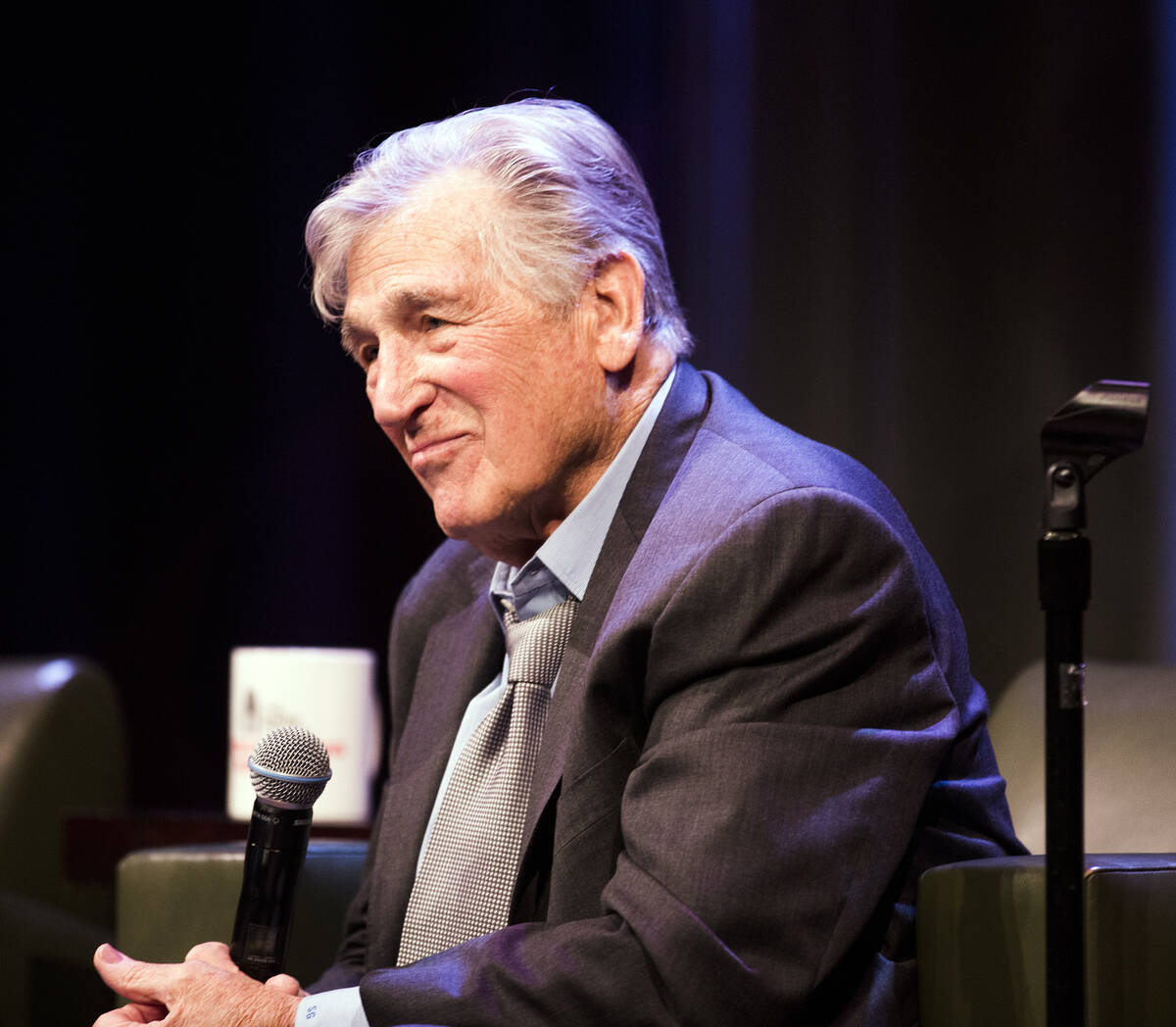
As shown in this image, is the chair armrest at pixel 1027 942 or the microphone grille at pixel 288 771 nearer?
the chair armrest at pixel 1027 942

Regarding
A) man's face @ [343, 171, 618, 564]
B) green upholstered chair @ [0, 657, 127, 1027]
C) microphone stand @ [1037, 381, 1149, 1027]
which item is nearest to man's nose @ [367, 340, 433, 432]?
man's face @ [343, 171, 618, 564]

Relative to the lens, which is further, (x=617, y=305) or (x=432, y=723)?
(x=432, y=723)

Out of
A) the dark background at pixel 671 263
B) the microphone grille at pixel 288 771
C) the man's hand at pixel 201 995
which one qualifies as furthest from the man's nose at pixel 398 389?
the dark background at pixel 671 263

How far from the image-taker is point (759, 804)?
1094mm

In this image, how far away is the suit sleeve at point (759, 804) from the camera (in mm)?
1071

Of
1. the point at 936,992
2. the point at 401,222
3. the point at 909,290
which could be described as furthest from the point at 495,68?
the point at 936,992

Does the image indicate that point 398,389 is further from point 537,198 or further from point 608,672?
point 608,672

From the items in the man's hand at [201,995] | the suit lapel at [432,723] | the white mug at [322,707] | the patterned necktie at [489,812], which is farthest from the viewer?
the white mug at [322,707]

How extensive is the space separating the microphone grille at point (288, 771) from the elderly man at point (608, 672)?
0.55 ft

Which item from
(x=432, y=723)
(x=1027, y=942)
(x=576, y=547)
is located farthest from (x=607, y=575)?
(x=1027, y=942)

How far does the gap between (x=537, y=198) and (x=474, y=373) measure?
0.65 feet

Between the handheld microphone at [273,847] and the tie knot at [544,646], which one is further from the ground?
the tie knot at [544,646]

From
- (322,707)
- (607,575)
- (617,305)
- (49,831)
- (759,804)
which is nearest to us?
(759,804)

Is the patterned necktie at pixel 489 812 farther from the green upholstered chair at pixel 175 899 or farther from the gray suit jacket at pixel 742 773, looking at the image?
the green upholstered chair at pixel 175 899
